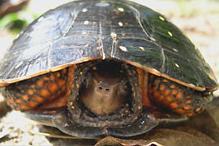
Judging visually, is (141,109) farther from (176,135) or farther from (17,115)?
(17,115)

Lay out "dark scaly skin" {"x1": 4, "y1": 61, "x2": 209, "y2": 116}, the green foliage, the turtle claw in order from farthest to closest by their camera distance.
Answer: the green foliage, "dark scaly skin" {"x1": 4, "y1": 61, "x2": 209, "y2": 116}, the turtle claw

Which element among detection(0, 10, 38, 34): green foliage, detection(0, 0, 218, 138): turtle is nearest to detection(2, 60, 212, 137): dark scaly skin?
detection(0, 0, 218, 138): turtle

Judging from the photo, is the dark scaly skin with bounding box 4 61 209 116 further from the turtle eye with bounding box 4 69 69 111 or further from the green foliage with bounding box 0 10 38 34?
the green foliage with bounding box 0 10 38 34

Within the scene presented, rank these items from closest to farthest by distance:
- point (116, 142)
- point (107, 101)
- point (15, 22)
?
1. point (116, 142)
2. point (107, 101)
3. point (15, 22)

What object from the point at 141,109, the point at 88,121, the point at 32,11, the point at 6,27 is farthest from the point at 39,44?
the point at 32,11

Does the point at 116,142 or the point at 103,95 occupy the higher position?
the point at 103,95

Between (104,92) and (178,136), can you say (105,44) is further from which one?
(178,136)

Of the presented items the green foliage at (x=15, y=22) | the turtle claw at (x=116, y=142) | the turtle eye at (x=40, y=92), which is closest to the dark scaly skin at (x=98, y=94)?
the turtle eye at (x=40, y=92)

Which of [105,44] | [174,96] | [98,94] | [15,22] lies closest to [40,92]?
[98,94]
